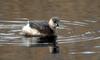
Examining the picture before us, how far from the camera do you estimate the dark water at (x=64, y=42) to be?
9867 millimetres

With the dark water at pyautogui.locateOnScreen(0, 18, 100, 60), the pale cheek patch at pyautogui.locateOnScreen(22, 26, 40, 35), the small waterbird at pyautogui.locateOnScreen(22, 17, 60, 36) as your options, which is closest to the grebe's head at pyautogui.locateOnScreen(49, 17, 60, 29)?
the small waterbird at pyautogui.locateOnScreen(22, 17, 60, 36)

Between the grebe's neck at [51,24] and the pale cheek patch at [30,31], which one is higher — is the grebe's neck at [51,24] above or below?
above

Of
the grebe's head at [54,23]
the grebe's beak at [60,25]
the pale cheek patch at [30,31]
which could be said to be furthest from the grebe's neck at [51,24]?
the pale cheek patch at [30,31]

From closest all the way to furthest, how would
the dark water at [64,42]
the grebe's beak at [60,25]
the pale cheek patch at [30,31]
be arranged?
the dark water at [64,42] → the pale cheek patch at [30,31] → the grebe's beak at [60,25]

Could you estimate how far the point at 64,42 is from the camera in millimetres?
10914

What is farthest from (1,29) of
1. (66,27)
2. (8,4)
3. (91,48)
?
(8,4)

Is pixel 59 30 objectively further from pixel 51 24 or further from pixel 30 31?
pixel 30 31

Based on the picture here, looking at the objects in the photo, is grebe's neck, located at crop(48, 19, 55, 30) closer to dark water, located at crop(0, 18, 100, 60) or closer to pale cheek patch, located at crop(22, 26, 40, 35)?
dark water, located at crop(0, 18, 100, 60)

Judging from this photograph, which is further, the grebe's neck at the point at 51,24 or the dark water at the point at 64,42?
the grebe's neck at the point at 51,24

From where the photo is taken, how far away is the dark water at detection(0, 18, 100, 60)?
388 inches

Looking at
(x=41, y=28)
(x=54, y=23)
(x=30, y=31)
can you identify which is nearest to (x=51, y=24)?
(x=54, y=23)

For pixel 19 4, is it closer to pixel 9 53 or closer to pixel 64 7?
pixel 64 7

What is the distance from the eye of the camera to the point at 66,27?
12.3m

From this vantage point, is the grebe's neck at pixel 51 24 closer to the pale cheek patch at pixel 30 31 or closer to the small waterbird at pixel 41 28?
the small waterbird at pixel 41 28
